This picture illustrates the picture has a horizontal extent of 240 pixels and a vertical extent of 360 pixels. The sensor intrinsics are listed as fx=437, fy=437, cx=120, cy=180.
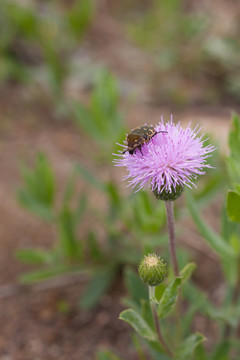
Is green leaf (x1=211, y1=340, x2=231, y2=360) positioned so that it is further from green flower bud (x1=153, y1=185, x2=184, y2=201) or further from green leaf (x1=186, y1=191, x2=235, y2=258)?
green flower bud (x1=153, y1=185, x2=184, y2=201)

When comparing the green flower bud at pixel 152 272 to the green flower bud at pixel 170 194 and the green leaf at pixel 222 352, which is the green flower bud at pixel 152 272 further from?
the green leaf at pixel 222 352

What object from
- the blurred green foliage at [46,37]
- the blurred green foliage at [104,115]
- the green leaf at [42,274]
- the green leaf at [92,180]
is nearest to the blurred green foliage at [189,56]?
the blurred green foliage at [46,37]

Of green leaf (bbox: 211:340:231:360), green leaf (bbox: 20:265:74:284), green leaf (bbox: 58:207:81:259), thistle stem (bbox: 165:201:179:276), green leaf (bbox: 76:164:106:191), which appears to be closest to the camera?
thistle stem (bbox: 165:201:179:276)

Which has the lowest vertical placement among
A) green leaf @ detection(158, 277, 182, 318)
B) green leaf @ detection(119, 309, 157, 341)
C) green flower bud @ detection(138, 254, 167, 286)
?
green leaf @ detection(119, 309, 157, 341)

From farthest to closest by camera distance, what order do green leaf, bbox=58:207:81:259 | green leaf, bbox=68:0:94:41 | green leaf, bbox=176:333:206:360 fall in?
green leaf, bbox=68:0:94:41
green leaf, bbox=58:207:81:259
green leaf, bbox=176:333:206:360

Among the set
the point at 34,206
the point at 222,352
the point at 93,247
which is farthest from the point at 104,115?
the point at 222,352

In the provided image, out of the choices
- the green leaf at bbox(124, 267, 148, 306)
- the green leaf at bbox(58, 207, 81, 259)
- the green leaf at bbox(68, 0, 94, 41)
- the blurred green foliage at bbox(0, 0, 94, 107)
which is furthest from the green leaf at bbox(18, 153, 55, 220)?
the green leaf at bbox(68, 0, 94, 41)

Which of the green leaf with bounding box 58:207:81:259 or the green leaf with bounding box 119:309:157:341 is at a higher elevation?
the green leaf with bounding box 58:207:81:259

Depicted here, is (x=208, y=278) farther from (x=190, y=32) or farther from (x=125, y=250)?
(x=190, y=32)
